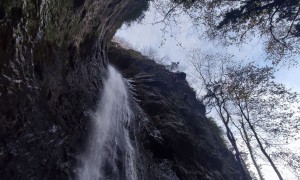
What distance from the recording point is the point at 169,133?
40.7ft

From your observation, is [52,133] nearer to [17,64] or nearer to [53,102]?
[53,102]

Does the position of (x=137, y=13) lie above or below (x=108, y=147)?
above

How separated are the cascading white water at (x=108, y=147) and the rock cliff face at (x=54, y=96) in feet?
1.25

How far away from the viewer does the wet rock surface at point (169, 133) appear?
436 inches

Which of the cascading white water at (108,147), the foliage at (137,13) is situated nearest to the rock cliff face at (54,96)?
the cascading white water at (108,147)

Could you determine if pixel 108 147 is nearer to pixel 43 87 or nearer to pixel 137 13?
pixel 43 87

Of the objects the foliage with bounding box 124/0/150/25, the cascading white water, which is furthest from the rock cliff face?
the foliage with bounding box 124/0/150/25

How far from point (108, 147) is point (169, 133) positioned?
502cm

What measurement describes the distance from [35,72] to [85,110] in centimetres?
282

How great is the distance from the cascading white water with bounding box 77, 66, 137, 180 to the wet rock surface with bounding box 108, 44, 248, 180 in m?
1.04

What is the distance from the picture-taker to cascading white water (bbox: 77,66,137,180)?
6.88 metres

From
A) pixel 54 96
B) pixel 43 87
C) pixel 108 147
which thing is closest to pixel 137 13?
pixel 108 147

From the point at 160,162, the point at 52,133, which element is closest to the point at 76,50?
the point at 52,133

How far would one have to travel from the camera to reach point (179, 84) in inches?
803
